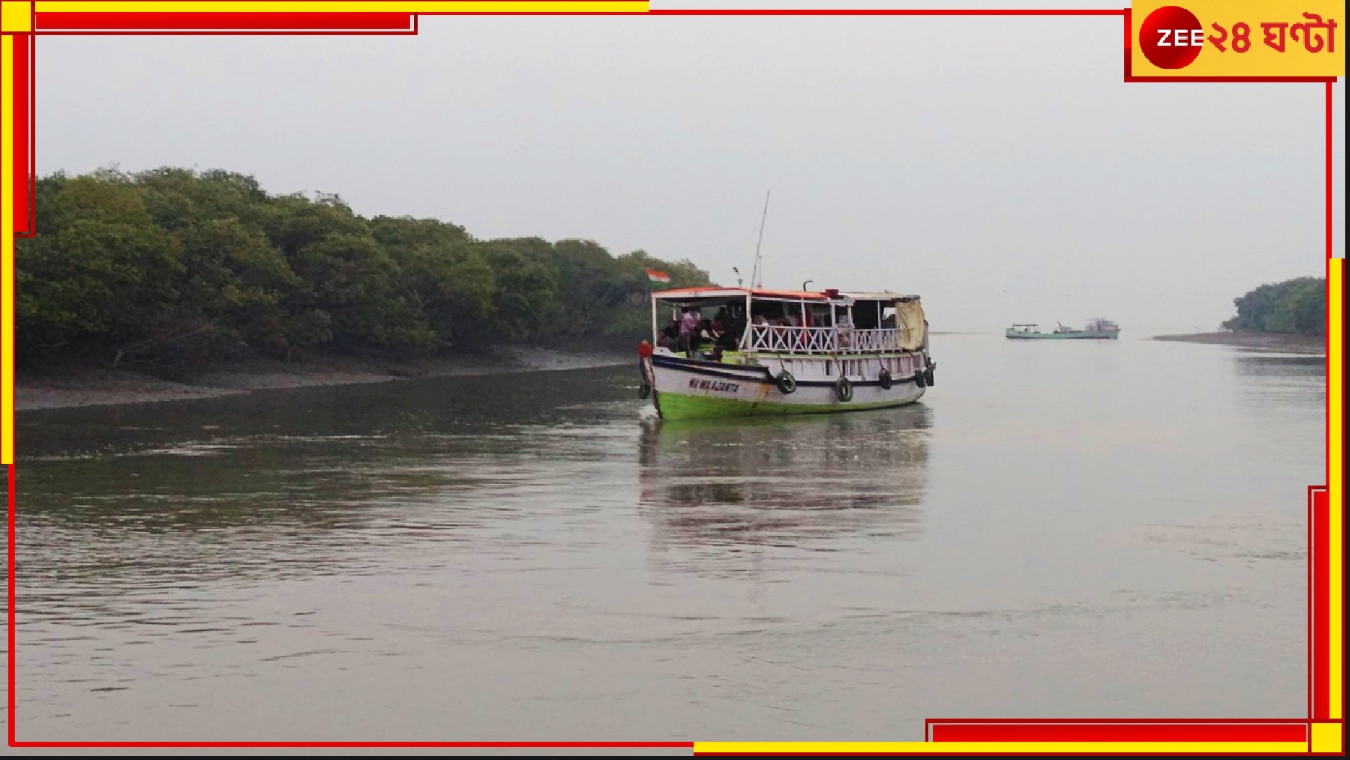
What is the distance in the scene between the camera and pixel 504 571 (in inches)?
550

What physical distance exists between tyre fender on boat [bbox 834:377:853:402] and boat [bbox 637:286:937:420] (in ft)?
0.08

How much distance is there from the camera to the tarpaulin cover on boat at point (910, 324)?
43.6 meters

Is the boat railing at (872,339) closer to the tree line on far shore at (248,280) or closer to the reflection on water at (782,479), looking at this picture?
the reflection on water at (782,479)

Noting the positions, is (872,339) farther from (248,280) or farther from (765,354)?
(248,280)

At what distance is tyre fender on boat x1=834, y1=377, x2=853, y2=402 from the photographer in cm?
3931

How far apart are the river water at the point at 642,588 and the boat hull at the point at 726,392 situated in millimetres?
6363

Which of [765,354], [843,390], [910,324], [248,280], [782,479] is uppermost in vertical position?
[248,280]

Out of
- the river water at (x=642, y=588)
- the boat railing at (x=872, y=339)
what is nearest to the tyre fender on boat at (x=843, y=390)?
the boat railing at (x=872, y=339)

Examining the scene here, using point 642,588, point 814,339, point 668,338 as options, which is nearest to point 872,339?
point 814,339

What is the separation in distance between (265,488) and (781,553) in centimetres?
941

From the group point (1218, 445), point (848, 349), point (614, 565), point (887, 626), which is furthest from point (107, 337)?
point (887, 626)

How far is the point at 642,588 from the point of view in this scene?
1309 centimetres

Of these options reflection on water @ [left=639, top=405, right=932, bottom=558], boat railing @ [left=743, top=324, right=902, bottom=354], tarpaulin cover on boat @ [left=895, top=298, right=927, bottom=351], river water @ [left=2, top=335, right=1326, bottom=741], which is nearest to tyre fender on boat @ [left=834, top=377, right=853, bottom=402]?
boat railing @ [left=743, top=324, right=902, bottom=354]

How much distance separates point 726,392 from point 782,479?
43.6 ft
